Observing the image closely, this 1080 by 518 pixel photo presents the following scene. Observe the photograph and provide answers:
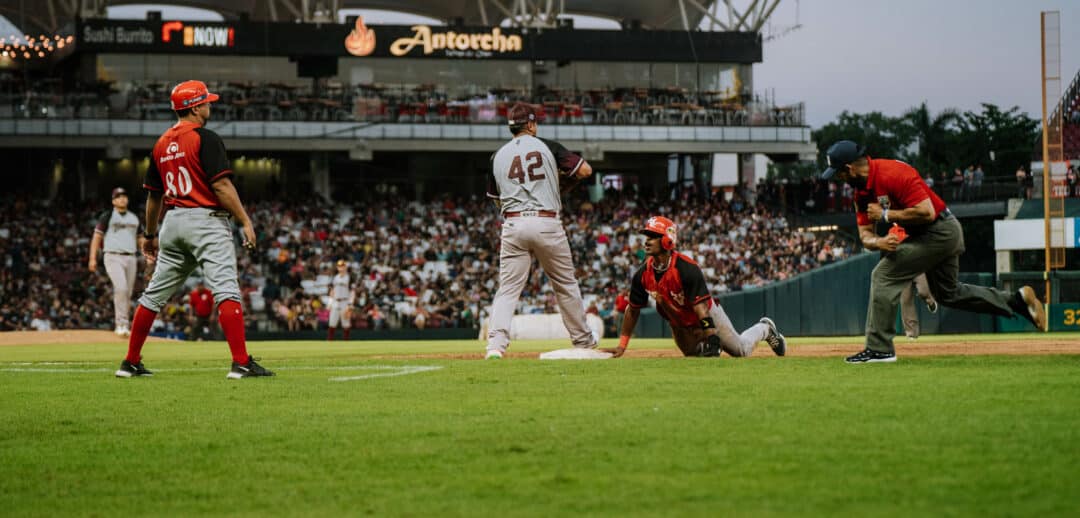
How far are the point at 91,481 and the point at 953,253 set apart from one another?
6423mm

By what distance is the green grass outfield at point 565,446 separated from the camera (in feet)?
13.0

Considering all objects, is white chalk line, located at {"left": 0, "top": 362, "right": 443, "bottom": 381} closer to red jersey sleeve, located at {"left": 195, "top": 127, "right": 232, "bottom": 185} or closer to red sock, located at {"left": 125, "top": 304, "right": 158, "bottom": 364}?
red sock, located at {"left": 125, "top": 304, "right": 158, "bottom": 364}

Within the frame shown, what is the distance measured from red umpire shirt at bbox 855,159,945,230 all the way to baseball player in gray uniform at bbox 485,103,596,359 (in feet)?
8.28

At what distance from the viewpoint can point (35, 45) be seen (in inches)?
1970

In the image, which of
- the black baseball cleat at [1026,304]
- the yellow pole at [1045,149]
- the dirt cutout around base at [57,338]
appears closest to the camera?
the black baseball cleat at [1026,304]

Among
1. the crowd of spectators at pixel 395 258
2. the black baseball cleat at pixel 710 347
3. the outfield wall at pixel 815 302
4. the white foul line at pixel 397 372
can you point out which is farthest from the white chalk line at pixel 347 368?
the outfield wall at pixel 815 302

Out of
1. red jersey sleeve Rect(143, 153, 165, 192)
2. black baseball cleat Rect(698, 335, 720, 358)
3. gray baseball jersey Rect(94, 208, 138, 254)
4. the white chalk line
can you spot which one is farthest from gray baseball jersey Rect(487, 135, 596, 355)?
gray baseball jersey Rect(94, 208, 138, 254)

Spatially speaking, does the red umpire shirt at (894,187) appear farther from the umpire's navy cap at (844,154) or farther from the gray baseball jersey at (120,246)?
the gray baseball jersey at (120,246)

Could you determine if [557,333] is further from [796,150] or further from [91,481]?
[796,150]

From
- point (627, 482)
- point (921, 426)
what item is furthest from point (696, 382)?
point (627, 482)

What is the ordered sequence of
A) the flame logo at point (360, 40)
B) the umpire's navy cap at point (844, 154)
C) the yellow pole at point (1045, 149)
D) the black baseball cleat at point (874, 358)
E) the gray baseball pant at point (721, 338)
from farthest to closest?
1. the flame logo at point (360, 40)
2. the yellow pole at point (1045, 149)
3. the gray baseball pant at point (721, 338)
4. the black baseball cleat at point (874, 358)
5. the umpire's navy cap at point (844, 154)

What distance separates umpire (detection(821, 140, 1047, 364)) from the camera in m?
8.79

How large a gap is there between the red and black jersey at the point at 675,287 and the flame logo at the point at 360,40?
41777 mm

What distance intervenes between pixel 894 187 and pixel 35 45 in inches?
1877
